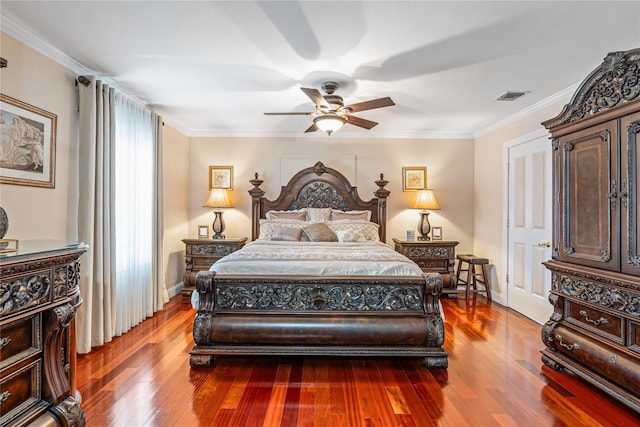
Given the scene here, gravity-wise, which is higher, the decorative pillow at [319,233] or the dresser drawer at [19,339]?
the decorative pillow at [319,233]

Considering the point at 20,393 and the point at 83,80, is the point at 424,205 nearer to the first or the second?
the point at 83,80

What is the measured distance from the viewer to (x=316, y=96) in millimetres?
2850

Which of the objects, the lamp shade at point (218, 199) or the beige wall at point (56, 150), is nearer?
the beige wall at point (56, 150)

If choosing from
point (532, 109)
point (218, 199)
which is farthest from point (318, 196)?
point (532, 109)

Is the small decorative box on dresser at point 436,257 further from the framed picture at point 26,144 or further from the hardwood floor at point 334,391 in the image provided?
the framed picture at point 26,144

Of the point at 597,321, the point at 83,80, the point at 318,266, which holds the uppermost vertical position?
the point at 83,80

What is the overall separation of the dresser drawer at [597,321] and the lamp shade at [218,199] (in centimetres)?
425

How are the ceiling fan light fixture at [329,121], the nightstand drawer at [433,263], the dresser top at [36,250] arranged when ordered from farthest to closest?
the nightstand drawer at [433,263], the ceiling fan light fixture at [329,121], the dresser top at [36,250]

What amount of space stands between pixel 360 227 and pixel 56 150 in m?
3.47

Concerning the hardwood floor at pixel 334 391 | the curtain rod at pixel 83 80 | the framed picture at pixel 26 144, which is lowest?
the hardwood floor at pixel 334 391

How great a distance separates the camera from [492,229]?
4.77 meters

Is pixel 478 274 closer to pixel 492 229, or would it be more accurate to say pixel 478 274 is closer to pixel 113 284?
pixel 492 229

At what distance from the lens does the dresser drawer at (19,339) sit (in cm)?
147

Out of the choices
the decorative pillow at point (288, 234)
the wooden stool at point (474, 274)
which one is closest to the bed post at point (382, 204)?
the wooden stool at point (474, 274)
